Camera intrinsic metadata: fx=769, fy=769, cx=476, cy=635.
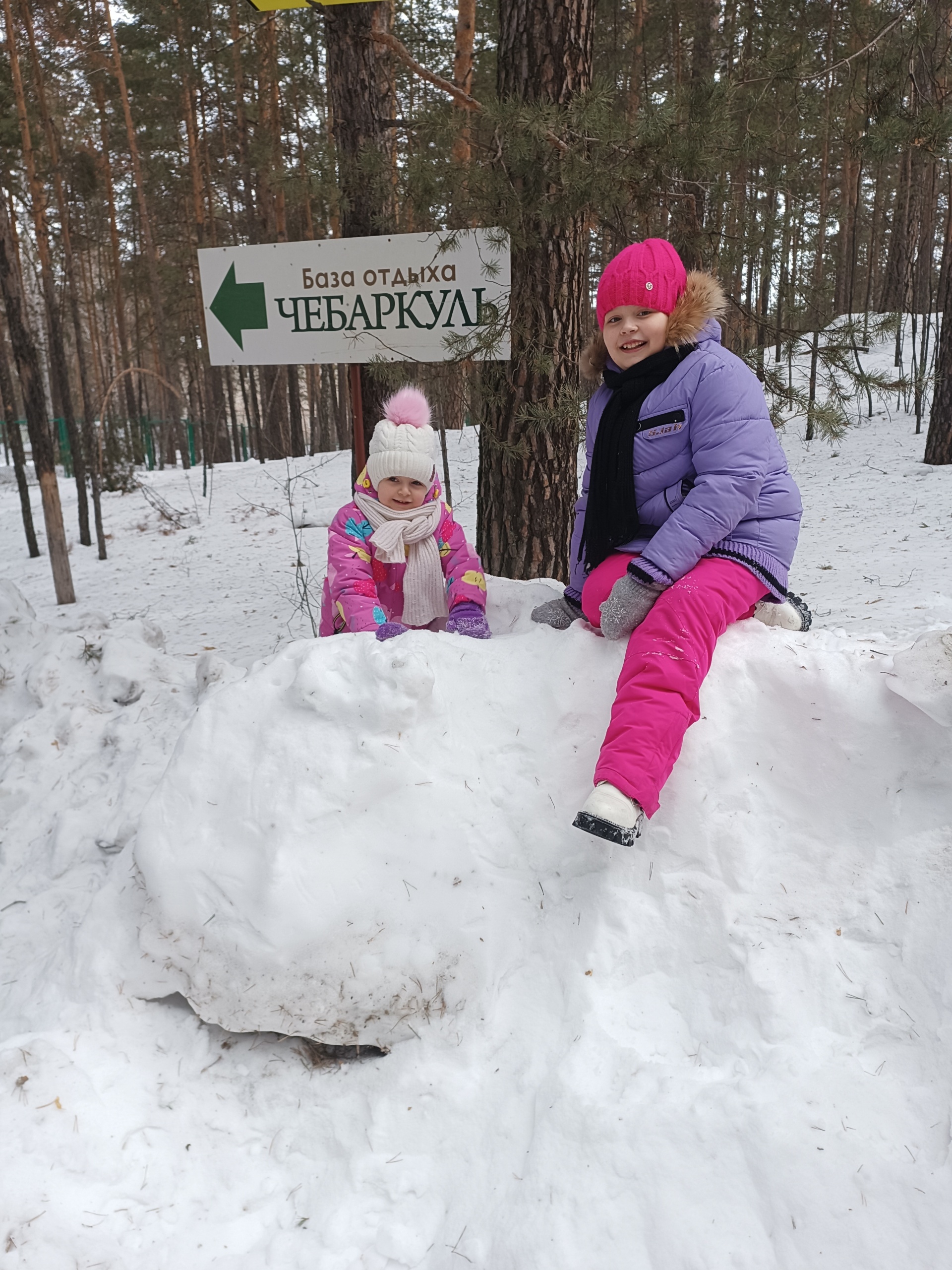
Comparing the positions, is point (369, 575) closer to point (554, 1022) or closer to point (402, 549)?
point (402, 549)

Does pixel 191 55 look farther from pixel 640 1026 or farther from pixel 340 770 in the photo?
pixel 640 1026

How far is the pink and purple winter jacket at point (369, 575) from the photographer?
262 cm

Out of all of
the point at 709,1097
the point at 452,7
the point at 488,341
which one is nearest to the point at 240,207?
the point at 452,7

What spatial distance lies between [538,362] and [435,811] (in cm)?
194

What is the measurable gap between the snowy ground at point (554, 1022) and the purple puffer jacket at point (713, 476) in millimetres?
287

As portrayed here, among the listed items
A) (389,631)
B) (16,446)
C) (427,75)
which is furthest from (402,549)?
(16,446)

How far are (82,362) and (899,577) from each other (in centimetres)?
818

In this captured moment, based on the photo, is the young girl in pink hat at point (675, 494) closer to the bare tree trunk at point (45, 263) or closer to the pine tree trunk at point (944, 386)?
the bare tree trunk at point (45, 263)

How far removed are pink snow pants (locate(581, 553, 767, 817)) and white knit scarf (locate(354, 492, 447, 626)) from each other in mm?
912

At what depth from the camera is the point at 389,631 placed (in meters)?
2.37

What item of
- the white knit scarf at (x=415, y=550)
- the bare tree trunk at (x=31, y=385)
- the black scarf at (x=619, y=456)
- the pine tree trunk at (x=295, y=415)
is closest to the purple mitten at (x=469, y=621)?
the white knit scarf at (x=415, y=550)

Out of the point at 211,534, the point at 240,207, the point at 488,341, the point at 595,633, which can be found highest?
the point at 240,207

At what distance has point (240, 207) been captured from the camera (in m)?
18.4

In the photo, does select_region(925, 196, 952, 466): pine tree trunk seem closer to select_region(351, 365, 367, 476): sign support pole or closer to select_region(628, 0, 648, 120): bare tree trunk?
select_region(628, 0, 648, 120): bare tree trunk
